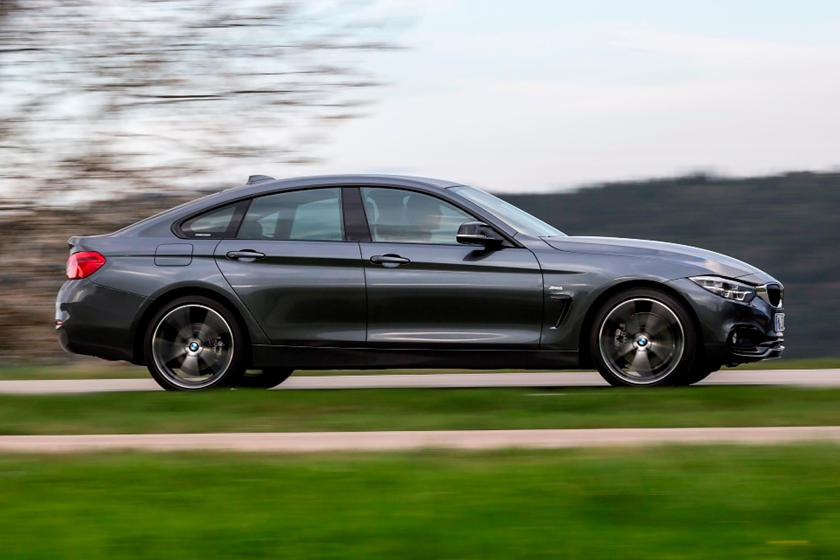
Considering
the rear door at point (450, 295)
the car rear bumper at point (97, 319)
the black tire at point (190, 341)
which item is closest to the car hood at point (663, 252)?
the rear door at point (450, 295)

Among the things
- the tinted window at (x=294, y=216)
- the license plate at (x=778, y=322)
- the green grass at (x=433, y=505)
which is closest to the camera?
the green grass at (x=433, y=505)

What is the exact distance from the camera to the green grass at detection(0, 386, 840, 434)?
799 cm

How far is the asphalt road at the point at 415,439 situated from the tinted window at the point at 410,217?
101 inches

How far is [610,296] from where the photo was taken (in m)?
9.62

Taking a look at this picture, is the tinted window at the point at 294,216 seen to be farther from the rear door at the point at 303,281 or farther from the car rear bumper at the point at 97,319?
the car rear bumper at the point at 97,319

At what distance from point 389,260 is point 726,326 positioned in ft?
7.42

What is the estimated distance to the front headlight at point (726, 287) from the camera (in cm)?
953

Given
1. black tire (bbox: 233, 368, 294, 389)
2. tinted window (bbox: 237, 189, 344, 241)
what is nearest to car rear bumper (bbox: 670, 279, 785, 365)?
tinted window (bbox: 237, 189, 344, 241)

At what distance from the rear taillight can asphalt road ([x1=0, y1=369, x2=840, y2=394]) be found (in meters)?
0.92

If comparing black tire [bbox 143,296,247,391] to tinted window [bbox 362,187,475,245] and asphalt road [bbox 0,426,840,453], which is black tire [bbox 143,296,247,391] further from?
asphalt road [bbox 0,426,840,453]

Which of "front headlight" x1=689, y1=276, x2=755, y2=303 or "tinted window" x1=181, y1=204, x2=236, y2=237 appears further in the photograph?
"tinted window" x1=181, y1=204, x2=236, y2=237

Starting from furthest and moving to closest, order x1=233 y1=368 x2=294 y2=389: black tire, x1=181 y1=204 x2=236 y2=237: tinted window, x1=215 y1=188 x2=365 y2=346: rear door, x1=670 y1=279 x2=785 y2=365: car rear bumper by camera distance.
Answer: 1. x1=233 y1=368 x2=294 y2=389: black tire
2. x1=181 y1=204 x2=236 y2=237: tinted window
3. x1=215 y1=188 x2=365 y2=346: rear door
4. x1=670 y1=279 x2=785 y2=365: car rear bumper

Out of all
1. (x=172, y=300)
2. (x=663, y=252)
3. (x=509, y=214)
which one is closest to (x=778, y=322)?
(x=663, y=252)

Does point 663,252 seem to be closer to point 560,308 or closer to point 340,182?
point 560,308
